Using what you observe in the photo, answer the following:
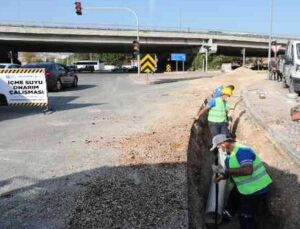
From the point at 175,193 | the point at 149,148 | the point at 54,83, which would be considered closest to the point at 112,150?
the point at 149,148

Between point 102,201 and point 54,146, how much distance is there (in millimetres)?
3962

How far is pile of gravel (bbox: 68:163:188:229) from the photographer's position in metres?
5.94

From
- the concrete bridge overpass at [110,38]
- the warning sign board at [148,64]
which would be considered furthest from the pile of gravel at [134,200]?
the concrete bridge overpass at [110,38]

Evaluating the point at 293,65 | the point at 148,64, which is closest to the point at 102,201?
the point at 293,65

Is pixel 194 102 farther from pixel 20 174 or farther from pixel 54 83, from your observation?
pixel 20 174

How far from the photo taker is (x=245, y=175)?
6.41 metres

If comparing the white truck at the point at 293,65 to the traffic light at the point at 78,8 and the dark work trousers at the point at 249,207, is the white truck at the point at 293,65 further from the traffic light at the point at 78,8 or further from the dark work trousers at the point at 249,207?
the traffic light at the point at 78,8

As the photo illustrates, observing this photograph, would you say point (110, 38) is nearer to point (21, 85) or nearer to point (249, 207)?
point (21, 85)

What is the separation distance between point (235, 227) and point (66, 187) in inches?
132

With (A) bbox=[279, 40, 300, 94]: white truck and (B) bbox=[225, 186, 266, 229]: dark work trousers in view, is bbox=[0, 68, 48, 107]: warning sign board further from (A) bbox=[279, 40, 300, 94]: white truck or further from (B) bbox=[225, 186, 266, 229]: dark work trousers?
(A) bbox=[279, 40, 300, 94]: white truck

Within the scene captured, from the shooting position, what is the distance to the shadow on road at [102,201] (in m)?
5.89

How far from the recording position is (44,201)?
6.52 meters

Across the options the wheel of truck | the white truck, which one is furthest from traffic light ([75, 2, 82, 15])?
the white truck

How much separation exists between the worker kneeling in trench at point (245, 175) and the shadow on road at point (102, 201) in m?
0.81
